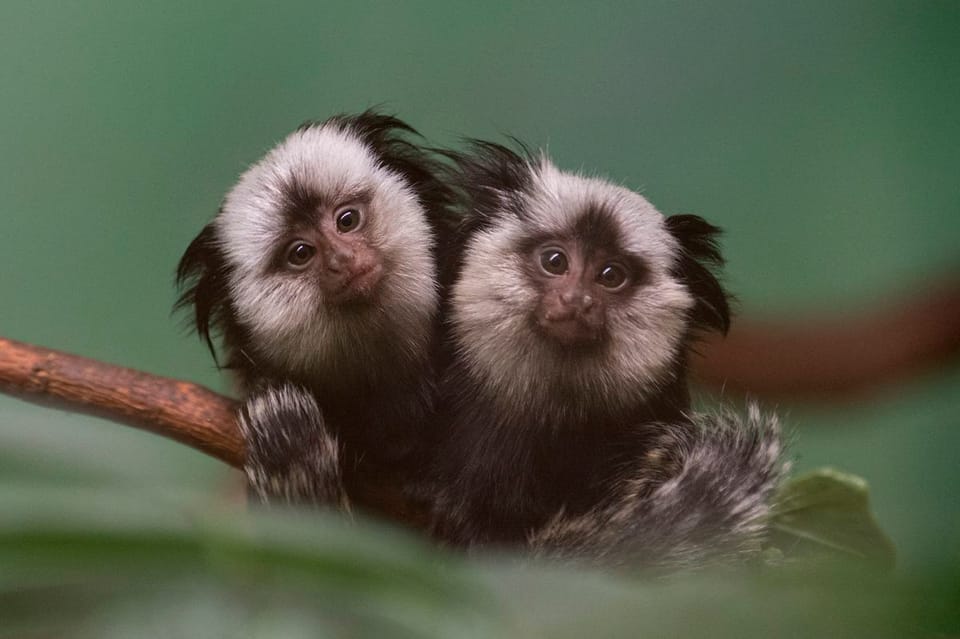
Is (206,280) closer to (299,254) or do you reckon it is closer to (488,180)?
(299,254)

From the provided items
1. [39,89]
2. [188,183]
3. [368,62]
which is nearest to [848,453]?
[368,62]

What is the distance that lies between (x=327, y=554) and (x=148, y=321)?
144 centimetres

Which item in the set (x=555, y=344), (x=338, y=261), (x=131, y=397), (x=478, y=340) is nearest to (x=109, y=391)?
(x=131, y=397)

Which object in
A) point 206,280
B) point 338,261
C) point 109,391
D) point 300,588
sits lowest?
point 109,391

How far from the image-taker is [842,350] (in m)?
1.95

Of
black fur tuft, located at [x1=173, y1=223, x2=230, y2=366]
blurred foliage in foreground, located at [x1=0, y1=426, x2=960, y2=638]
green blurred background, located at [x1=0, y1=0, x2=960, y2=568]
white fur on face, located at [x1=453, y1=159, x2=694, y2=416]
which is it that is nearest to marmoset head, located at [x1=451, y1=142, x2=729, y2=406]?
white fur on face, located at [x1=453, y1=159, x2=694, y2=416]

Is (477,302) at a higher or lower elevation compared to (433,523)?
higher

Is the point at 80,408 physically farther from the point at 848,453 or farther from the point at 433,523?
the point at 848,453

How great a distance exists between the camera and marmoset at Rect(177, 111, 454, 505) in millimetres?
1450

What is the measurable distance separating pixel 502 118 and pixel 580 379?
0.47 meters

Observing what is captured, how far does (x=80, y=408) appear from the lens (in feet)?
4.14

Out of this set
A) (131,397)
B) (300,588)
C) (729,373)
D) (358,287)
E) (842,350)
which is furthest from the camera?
(842,350)

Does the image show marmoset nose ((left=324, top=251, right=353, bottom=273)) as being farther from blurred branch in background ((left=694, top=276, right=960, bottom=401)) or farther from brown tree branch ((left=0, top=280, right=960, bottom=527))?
blurred branch in background ((left=694, top=276, right=960, bottom=401))

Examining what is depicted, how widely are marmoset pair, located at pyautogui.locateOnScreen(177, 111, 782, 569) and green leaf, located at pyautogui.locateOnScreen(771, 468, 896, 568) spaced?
141mm
